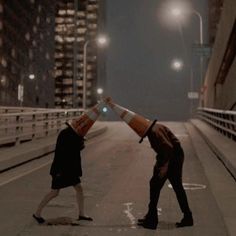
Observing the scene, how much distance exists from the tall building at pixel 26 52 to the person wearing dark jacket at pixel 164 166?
92562mm

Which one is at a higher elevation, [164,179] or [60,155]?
[60,155]

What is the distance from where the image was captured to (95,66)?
7830 inches

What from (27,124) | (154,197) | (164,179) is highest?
(27,124)

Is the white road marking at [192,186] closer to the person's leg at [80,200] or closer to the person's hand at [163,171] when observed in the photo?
the person's leg at [80,200]

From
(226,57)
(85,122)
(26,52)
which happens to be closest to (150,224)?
(85,122)

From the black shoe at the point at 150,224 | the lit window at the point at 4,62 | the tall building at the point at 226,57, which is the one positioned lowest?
the black shoe at the point at 150,224

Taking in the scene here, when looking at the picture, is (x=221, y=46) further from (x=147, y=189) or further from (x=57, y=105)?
(x=57, y=105)

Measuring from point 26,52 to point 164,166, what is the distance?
128467 mm

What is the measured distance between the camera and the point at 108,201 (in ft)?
34.1

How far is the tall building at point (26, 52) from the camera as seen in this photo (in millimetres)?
116438

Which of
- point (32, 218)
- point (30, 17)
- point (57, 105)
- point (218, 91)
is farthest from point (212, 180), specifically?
point (57, 105)

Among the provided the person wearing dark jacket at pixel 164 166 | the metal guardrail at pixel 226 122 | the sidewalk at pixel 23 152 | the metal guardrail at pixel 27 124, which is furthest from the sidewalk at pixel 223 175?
the metal guardrail at pixel 27 124

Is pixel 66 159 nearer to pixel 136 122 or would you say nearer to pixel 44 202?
pixel 44 202

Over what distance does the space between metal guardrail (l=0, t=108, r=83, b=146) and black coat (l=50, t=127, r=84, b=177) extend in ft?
29.5
